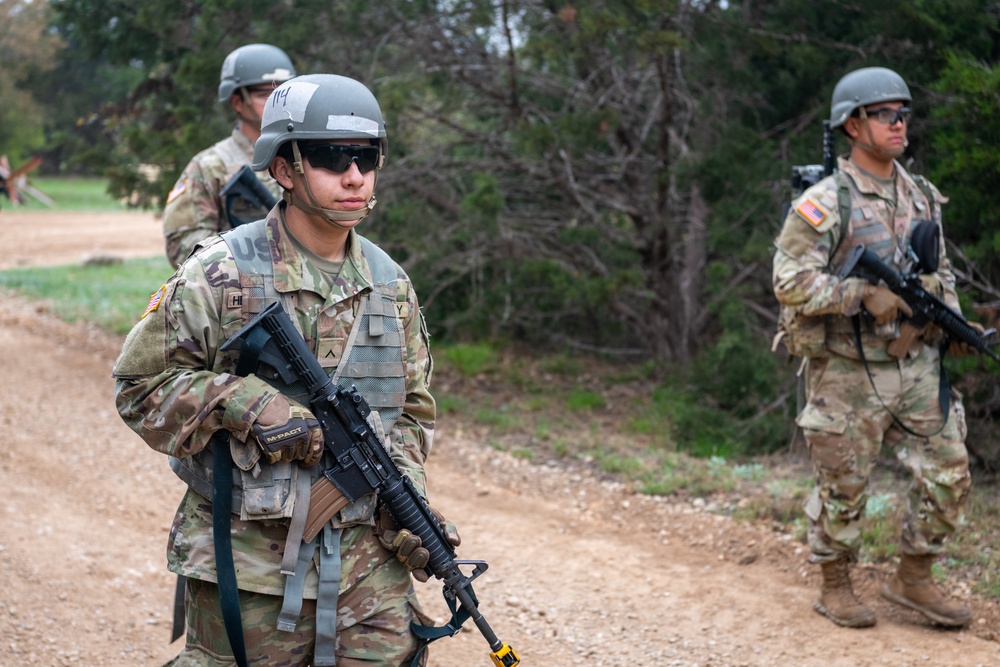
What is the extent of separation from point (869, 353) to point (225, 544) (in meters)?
3.15

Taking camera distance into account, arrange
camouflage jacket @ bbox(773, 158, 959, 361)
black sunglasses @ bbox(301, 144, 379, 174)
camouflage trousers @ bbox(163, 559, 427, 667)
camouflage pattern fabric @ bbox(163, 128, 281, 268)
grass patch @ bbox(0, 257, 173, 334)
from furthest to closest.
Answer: grass patch @ bbox(0, 257, 173, 334) → camouflage pattern fabric @ bbox(163, 128, 281, 268) → camouflage jacket @ bbox(773, 158, 959, 361) → black sunglasses @ bbox(301, 144, 379, 174) → camouflage trousers @ bbox(163, 559, 427, 667)

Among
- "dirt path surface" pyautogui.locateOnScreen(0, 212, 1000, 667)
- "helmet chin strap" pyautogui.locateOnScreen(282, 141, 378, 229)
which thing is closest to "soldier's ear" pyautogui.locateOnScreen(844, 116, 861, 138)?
"dirt path surface" pyautogui.locateOnScreen(0, 212, 1000, 667)

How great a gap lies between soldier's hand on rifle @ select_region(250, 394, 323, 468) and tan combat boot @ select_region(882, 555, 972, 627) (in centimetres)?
328

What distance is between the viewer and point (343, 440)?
284 cm

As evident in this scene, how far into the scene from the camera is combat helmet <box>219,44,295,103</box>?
17.0 ft

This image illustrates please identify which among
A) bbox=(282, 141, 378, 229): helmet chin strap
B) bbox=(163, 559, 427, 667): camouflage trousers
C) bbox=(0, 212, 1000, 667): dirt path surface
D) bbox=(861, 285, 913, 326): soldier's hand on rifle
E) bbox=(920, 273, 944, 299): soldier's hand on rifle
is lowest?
bbox=(0, 212, 1000, 667): dirt path surface

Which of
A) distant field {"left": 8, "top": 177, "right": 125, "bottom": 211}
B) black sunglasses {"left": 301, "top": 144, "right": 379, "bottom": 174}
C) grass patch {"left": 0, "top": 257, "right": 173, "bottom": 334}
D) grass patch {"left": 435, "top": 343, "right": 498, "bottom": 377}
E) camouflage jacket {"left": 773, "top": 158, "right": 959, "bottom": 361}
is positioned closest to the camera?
black sunglasses {"left": 301, "top": 144, "right": 379, "bottom": 174}

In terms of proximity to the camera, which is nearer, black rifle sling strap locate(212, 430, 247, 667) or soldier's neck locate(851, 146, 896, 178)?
black rifle sling strap locate(212, 430, 247, 667)

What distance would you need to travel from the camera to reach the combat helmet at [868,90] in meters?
4.69

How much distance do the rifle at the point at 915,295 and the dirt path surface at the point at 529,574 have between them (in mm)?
1376

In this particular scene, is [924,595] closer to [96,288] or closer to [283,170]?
[283,170]

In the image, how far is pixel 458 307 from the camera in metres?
10.4

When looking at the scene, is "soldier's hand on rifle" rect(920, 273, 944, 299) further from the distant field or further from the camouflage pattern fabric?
the distant field

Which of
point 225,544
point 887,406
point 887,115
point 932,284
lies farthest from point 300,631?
point 887,115
